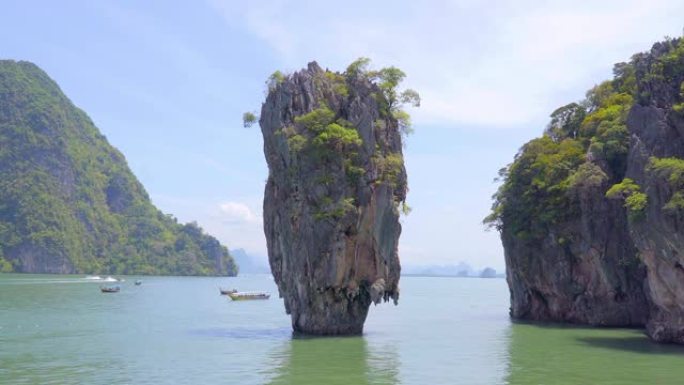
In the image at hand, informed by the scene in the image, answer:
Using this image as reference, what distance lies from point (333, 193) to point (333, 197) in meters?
0.23

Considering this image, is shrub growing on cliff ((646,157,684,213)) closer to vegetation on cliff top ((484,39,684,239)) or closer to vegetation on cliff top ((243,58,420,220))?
vegetation on cliff top ((484,39,684,239))

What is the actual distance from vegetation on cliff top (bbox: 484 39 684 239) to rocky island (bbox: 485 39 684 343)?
2.9 inches

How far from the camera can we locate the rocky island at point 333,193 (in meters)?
39.0

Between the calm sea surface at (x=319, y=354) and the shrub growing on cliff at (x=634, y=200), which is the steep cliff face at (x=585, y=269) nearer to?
the calm sea surface at (x=319, y=354)

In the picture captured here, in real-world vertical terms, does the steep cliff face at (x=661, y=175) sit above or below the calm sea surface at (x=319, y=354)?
above

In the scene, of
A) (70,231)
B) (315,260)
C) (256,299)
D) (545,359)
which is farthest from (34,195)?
(545,359)

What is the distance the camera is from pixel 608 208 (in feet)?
150

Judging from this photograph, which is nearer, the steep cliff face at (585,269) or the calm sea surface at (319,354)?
the calm sea surface at (319,354)

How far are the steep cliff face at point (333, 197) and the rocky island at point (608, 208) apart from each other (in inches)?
492

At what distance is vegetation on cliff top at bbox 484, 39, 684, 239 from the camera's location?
3869 cm

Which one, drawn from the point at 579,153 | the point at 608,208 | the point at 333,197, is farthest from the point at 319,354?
the point at 579,153

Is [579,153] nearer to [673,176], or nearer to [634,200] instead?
[634,200]

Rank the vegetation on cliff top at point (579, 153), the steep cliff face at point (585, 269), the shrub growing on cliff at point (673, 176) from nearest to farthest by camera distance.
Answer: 1. the shrub growing on cliff at point (673, 176)
2. the vegetation on cliff top at point (579, 153)
3. the steep cliff face at point (585, 269)

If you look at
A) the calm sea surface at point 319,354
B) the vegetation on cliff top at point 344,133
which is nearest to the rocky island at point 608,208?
the calm sea surface at point 319,354
